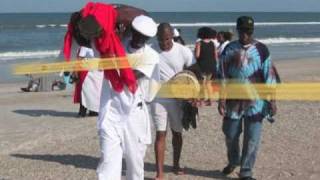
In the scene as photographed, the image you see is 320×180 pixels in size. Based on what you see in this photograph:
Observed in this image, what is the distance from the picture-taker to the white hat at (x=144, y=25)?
5.87 meters

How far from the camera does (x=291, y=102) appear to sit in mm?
13805

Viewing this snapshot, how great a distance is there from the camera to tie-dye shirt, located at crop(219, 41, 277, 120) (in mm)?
7305

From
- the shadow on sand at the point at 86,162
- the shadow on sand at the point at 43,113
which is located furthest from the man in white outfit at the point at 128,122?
the shadow on sand at the point at 43,113

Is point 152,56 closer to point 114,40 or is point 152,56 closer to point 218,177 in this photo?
point 114,40

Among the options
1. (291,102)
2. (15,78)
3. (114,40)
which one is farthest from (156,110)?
(15,78)

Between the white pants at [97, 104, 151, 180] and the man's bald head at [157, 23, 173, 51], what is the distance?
1.72 m

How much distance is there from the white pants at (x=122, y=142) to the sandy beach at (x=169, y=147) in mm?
2036

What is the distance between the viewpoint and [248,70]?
24.0 ft

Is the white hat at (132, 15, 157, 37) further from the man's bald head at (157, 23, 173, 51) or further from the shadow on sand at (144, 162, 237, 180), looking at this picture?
the shadow on sand at (144, 162, 237, 180)

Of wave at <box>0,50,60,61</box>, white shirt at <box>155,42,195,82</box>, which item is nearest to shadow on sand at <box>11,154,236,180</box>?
white shirt at <box>155,42,195,82</box>

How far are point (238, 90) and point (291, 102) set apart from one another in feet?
21.7

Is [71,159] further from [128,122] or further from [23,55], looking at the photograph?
[23,55]

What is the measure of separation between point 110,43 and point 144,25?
39 centimetres

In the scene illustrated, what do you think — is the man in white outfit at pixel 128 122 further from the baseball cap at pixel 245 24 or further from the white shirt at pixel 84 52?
the baseball cap at pixel 245 24
